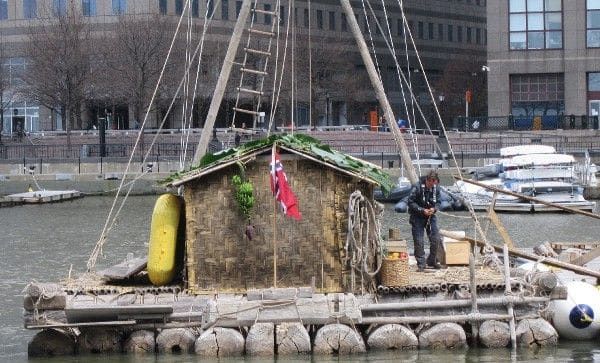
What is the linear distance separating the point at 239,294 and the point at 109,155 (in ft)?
251

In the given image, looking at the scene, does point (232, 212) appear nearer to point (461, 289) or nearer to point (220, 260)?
point (220, 260)

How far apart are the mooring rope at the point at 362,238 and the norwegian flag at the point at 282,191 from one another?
0.89m

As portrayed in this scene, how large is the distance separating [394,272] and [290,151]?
2515mm

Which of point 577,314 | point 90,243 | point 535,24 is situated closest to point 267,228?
point 577,314

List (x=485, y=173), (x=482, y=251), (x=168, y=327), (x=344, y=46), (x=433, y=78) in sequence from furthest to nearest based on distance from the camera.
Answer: (x=433, y=78)
(x=344, y=46)
(x=485, y=173)
(x=482, y=251)
(x=168, y=327)

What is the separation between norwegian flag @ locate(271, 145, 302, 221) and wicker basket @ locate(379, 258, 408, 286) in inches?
64.2

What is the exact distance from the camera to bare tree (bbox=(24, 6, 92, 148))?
349ft

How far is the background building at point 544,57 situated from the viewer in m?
107

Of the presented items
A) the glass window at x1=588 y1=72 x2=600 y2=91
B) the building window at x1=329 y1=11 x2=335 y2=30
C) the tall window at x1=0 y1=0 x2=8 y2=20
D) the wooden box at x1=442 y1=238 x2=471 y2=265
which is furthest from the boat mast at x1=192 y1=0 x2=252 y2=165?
the building window at x1=329 y1=11 x2=335 y2=30

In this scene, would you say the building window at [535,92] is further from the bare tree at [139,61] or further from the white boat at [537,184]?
the white boat at [537,184]

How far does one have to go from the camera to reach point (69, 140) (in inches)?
4070

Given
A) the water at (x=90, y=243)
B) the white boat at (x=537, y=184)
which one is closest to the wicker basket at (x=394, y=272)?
the water at (x=90, y=243)

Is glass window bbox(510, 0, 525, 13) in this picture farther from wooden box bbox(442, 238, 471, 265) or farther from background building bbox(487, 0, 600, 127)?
wooden box bbox(442, 238, 471, 265)

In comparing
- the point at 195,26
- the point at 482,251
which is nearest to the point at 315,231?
the point at 482,251
